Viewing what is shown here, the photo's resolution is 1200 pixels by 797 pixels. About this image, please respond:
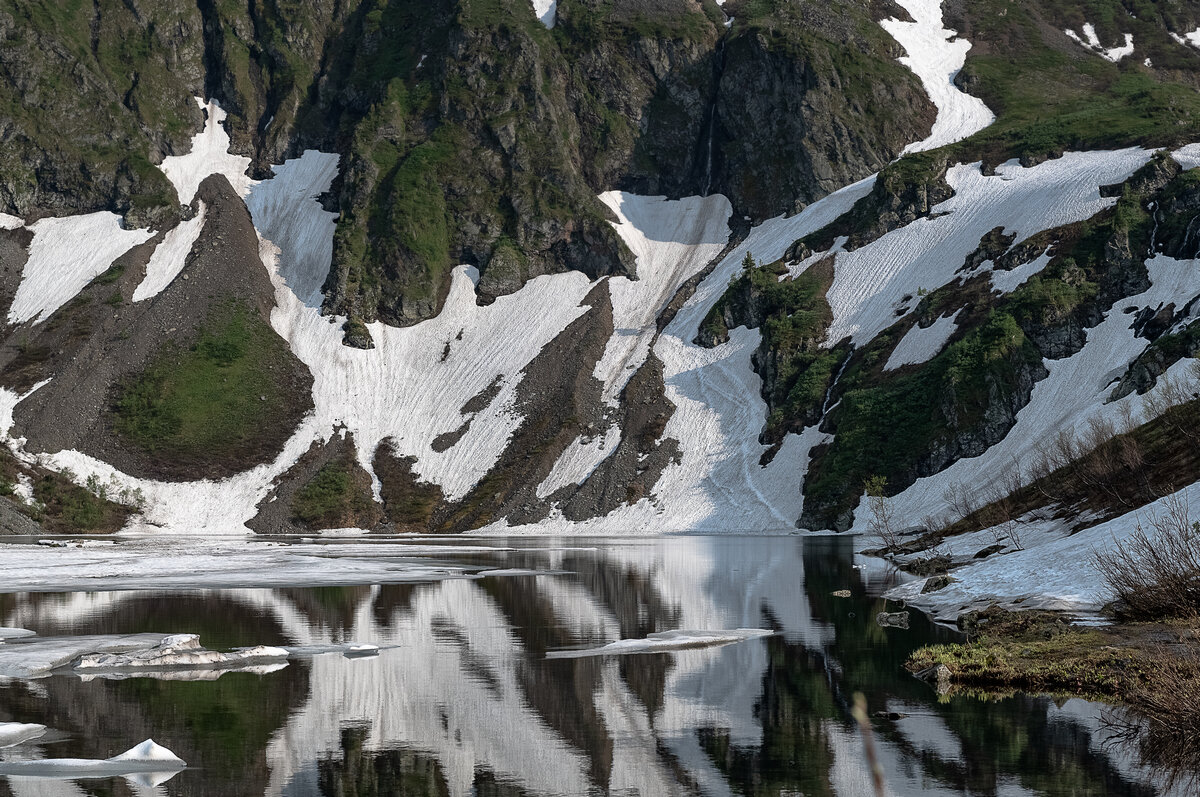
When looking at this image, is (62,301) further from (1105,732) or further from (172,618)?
(1105,732)

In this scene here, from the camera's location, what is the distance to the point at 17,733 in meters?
24.4

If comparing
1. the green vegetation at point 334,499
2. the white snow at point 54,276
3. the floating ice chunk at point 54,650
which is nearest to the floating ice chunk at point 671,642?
the floating ice chunk at point 54,650

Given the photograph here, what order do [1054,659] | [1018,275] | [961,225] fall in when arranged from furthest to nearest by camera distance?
[961,225] < [1018,275] < [1054,659]

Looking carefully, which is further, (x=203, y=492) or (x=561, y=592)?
(x=203, y=492)

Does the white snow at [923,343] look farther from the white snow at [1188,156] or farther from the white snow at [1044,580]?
the white snow at [1044,580]

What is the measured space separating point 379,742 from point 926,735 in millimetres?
12309

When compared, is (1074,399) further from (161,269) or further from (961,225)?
(161,269)

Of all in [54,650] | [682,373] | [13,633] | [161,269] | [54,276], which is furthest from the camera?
[161,269]

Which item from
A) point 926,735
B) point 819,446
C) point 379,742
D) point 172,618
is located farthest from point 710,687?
point 819,446

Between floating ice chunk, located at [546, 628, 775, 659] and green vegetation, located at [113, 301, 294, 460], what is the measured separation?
459 feet

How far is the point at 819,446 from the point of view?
147125 millimetres

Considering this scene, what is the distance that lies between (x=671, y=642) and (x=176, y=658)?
16736 millimetres

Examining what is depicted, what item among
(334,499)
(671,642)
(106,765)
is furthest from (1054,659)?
(334,499)

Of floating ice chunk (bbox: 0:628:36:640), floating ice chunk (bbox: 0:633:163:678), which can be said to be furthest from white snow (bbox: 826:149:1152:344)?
floating ice chunk (bbox: 0:633:163:678)
